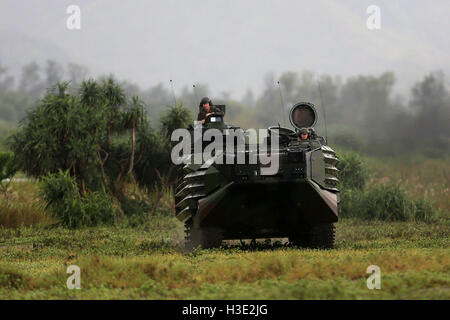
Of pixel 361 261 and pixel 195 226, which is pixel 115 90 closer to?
pixel 195 226

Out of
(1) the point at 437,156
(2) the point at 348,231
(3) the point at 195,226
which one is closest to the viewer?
(3) the point at 195,226

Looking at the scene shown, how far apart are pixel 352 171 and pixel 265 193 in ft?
38.1

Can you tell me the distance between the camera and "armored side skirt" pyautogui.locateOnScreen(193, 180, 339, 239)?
35.4 ft

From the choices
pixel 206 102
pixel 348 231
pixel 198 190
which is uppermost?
pixel 206 102

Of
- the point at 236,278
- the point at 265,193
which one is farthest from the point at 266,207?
the point at 236,278

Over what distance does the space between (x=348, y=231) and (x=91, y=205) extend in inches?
256

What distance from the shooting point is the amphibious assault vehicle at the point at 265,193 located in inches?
427

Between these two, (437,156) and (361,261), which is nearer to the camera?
(361,261)

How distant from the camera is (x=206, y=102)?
13438mm

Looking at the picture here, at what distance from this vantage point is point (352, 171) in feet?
72.2

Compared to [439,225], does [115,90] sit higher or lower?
higher

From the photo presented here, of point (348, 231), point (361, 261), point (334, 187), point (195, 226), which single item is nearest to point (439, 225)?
point (348, 231)

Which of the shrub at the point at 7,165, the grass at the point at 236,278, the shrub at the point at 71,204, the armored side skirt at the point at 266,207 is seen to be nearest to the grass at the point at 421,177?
the shrub at the point at 71,204
